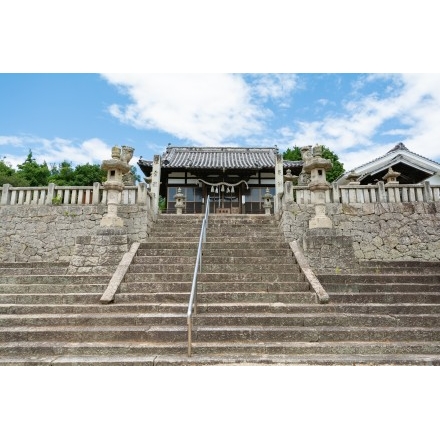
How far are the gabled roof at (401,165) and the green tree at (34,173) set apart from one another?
1863 centimetres

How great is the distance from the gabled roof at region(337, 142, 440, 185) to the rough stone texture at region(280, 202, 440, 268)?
389 cm

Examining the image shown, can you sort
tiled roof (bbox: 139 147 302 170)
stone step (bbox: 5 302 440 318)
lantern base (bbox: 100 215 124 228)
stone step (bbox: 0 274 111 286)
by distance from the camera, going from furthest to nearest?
tiled roof (bbox: 139 147 302 170) < lantern base (bbox: 100 215 124 228) < stone step (bbox: 0 274 111 286) < stone step (bbox: 5 302 440 318)

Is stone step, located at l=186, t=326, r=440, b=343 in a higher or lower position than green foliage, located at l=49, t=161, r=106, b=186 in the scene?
lower

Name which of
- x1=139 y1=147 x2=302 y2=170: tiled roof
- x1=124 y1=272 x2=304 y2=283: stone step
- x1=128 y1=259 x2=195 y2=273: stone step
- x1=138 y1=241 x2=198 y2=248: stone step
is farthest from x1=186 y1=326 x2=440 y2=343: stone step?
x1=139 y1=147 x2=302 y2=170: tiled roof

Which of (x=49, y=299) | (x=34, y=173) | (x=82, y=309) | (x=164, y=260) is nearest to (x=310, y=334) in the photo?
(x=164, y=260)

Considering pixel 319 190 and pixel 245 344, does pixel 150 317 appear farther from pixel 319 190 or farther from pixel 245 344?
pixel 319 190

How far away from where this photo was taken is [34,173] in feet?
66.4

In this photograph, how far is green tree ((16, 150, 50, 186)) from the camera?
20031 millimetres

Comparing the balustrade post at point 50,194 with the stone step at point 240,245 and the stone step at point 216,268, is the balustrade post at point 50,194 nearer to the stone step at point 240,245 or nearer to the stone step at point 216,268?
the stone step at point 216,268

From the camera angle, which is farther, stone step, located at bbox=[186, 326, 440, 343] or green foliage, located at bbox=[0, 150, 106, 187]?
green foliage, located at bbox=[0, 150, 106, 187]

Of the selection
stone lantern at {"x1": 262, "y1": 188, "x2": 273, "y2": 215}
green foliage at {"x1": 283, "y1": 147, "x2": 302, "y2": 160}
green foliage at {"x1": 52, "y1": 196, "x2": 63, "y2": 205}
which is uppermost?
green foliage at {"x1": 283, "y1": 147, "x2": 302, "y2": 160}

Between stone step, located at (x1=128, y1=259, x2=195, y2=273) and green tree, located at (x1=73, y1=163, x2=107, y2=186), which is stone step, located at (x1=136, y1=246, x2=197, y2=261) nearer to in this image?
stone step, located at (x1=128, y1=259, x2=195, y2=273)

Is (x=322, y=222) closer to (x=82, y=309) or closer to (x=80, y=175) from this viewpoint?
(x=82, y=309)

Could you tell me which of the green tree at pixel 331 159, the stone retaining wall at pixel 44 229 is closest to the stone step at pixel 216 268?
the stone retaining wall at pixel 44 229
